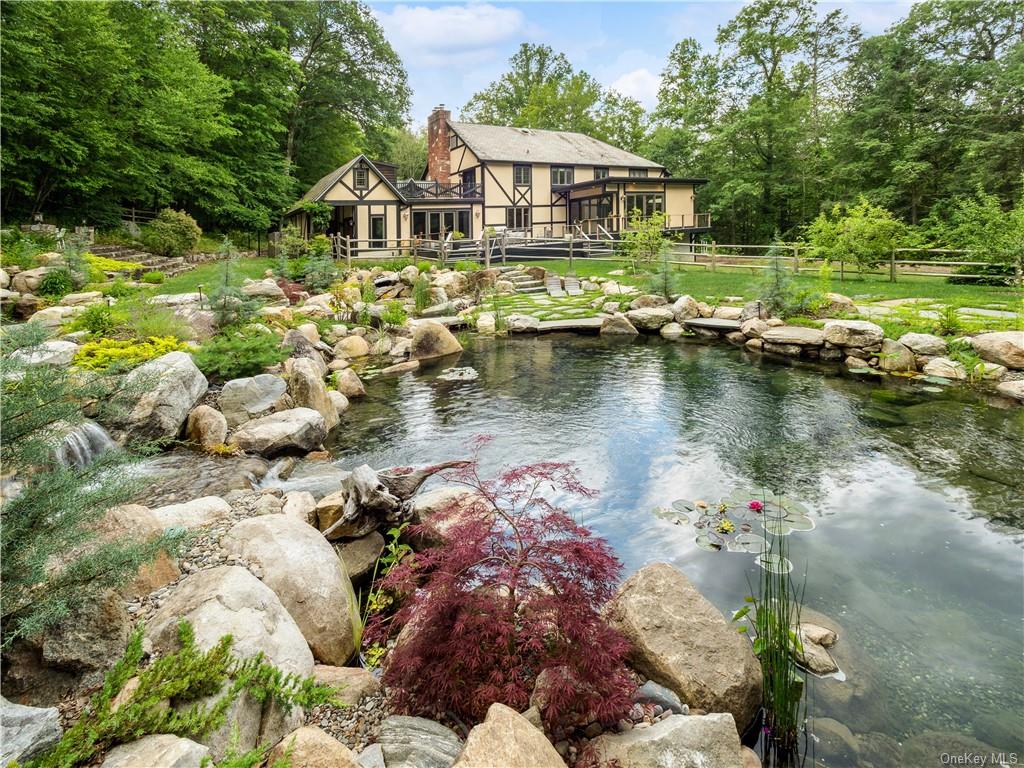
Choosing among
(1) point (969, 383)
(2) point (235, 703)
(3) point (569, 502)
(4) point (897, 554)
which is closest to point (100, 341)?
(3) point (569, 502)

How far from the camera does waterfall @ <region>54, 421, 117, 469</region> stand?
17.6 ft

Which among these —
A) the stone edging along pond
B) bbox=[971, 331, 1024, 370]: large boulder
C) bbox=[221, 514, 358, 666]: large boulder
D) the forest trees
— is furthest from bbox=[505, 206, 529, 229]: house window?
bbox=[221, 514, 358, 666]: large boulder

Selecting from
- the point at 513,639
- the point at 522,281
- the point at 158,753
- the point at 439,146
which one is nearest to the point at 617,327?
the point at 522,281

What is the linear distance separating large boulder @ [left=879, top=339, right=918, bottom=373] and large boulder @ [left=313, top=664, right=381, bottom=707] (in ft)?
37.7

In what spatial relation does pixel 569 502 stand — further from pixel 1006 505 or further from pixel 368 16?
pixel 368 16

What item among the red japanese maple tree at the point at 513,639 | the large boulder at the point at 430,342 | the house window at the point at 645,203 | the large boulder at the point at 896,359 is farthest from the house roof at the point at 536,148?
the red japanese maple tree at the point at 513,639

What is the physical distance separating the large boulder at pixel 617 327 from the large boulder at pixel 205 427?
10.8 meters

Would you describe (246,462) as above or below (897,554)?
above

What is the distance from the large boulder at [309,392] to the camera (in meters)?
8.66

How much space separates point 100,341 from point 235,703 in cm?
760

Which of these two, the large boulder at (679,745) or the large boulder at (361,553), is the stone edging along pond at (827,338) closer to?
the large boulder at (679,745)

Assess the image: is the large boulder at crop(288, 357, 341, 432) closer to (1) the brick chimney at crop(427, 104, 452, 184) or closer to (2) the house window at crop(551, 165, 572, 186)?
(2) the house window at crop(551, 165, 572, 186)

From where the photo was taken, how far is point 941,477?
6848 mm

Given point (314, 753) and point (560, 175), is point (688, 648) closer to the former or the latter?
point (314, 753)
